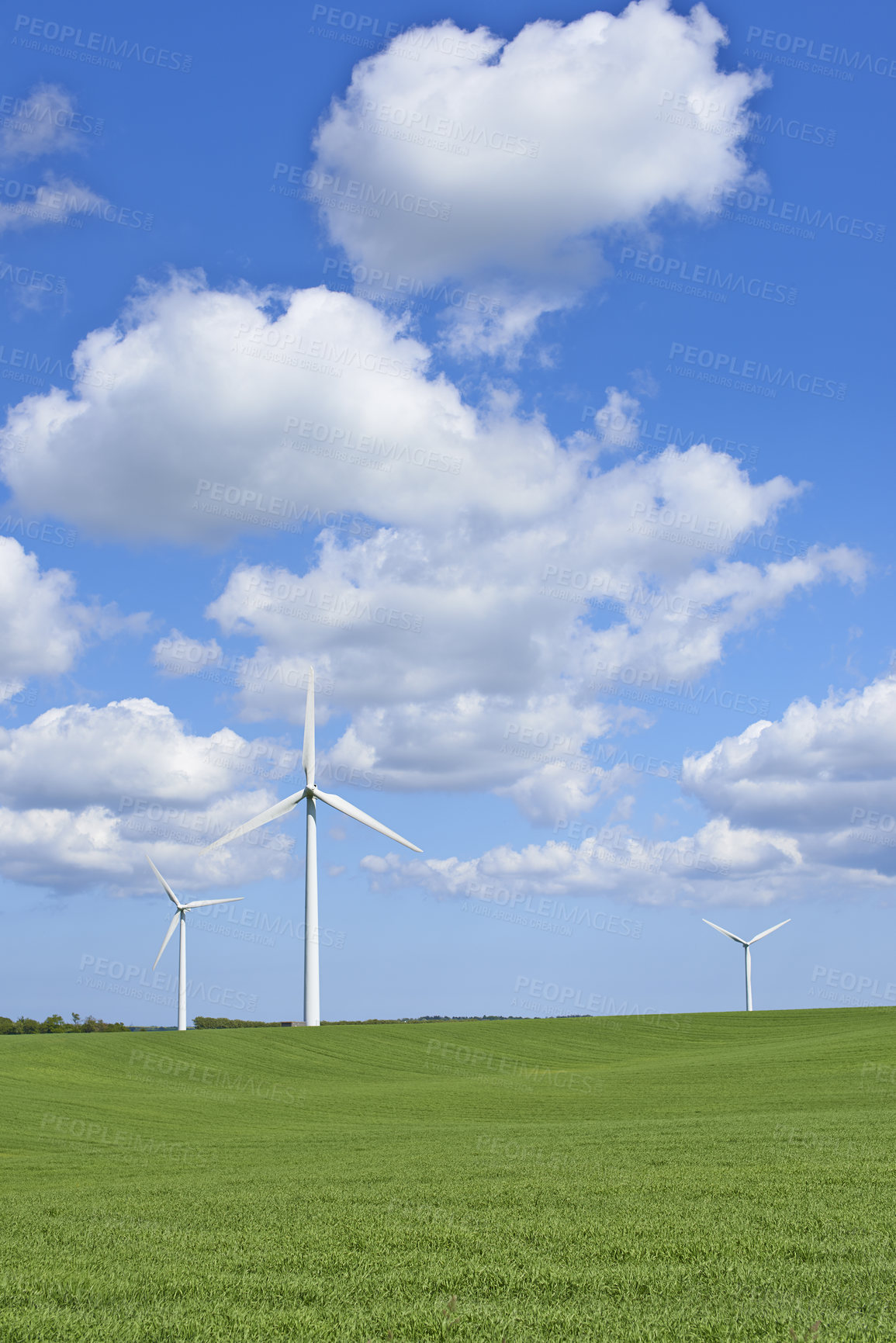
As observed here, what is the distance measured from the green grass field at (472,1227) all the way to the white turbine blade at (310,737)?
1637 inches

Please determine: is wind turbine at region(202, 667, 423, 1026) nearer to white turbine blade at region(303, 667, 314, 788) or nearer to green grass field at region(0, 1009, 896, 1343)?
white turbine blade at region(303, 667, 314, 788)

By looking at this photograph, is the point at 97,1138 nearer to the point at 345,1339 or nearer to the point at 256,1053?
the point at 345,1339

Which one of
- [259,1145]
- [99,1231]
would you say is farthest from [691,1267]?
[259,1145]

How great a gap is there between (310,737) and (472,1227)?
218 ft

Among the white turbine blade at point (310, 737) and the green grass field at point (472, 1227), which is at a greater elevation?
the white turbine blade at point (310, 737)

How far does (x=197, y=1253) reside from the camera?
33.8ft

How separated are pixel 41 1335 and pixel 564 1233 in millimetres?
5209

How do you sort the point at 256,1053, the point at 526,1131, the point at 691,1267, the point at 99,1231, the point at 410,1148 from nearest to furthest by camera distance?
1. the point at 691,1267
2. the point at 99,1231
3. the point at 410,1148
4. the point at 526,1131
5. the point at 256,1053

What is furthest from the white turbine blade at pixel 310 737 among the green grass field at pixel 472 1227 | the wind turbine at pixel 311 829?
the green grass field at pixel 472 1227

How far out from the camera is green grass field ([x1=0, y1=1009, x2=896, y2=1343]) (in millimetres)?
7617

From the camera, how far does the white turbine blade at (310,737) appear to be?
75.2 m

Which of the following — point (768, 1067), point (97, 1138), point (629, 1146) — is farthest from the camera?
point (768, 1067)

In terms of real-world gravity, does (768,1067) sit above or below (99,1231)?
below

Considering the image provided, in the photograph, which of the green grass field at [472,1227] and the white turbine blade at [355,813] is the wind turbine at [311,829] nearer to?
the white turbine blade at [355,813]
